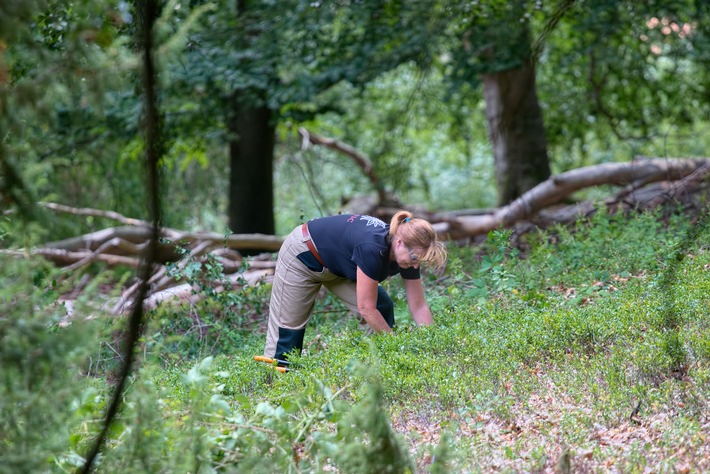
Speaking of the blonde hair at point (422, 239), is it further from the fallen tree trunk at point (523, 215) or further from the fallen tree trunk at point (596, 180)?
the fallen tree trunk at point (596, 180)

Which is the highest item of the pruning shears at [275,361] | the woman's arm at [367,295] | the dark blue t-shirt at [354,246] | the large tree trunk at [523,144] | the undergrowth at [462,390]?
the large tree trunk at [523,144]

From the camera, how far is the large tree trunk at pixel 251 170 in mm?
11680

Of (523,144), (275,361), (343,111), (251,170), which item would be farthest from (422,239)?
(251,170)

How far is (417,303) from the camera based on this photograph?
18.4 ft

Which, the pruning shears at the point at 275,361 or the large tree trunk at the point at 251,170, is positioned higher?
the large tree trunk at the point at 251,170

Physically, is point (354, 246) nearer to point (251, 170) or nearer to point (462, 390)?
point (462, 390)

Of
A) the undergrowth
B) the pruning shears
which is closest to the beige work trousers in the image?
the pruning shears

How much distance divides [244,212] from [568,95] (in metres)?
5.66

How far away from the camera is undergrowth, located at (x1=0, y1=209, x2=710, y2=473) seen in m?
3.38

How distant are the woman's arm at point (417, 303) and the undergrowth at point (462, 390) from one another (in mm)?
118

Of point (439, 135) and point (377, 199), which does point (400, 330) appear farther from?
point (439, 135)

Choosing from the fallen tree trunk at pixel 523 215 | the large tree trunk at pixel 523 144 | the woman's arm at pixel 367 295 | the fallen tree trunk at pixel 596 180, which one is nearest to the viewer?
the woman's arm at pixel 367 295

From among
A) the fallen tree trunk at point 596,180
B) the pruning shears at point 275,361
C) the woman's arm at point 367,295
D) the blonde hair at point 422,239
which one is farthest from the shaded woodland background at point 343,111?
the blonde hair at point 422,239

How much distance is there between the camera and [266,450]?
3.62 meters
